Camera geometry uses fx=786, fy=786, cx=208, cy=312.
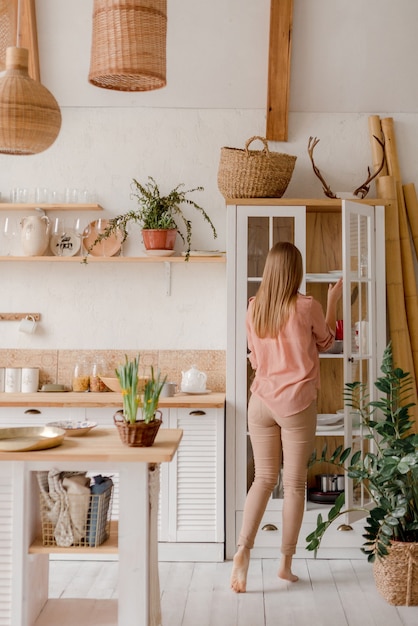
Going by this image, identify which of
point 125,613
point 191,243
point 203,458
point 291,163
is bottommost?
point 125,613

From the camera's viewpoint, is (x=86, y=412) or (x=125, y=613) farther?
(x=86, y=412)

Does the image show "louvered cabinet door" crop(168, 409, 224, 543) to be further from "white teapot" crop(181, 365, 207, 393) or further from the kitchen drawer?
the kitchen drawer

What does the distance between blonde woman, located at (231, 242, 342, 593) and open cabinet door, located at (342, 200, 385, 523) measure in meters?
0.42

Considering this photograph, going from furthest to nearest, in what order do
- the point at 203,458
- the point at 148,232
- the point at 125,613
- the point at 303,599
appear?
the point at 148,232 → the point at 203,458 → the point at 303,599 → the point at 125,613

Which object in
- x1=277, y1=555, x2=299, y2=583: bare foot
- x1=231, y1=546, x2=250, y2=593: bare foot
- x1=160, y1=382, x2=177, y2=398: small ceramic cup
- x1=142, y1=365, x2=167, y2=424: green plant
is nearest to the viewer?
x1=142, y1=365, x2=167, y2=424: green plant

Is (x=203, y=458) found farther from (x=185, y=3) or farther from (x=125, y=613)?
(x=185, y=3)

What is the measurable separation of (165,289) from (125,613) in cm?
269

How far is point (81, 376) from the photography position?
5.06 metres

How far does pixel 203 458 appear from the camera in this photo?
4523 millimetres

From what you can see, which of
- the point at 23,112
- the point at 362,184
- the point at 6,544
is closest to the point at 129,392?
the point at 6,544

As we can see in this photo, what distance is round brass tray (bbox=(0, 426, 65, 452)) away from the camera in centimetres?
281

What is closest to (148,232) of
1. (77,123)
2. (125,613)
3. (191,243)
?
(191,243)

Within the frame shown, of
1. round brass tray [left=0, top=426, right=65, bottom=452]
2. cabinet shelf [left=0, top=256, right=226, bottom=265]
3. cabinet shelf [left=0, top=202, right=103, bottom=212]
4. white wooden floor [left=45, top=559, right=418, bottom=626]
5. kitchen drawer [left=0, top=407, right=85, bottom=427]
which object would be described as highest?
cabinet shelf [left=0, top=202, right=103, bottom=212]

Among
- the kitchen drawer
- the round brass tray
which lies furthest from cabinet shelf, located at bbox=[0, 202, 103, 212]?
the round brass tray
